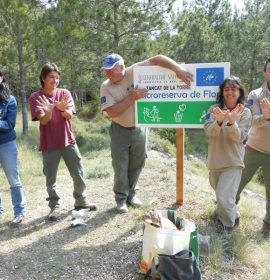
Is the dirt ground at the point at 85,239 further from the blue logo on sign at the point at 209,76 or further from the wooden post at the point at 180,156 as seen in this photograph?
the blue logo on sign at the point at 209,76

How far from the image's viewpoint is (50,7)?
38.3 ft

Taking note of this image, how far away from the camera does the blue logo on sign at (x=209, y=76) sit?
4066 mm

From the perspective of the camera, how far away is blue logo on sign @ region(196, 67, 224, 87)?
4.07 metres

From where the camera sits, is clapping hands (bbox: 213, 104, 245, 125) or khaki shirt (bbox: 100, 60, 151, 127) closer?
clapping hands (bbox: 213, 104, 245, 125)

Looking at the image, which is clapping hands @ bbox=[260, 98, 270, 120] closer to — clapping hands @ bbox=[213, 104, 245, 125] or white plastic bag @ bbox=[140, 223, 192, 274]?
clapping hands @ bbox=[213, 104, 245, 125]

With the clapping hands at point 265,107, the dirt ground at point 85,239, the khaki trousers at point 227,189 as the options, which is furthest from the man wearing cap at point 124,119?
the khaki trousers at point 227,189

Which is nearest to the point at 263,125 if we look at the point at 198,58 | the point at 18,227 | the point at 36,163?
the point at 18,227

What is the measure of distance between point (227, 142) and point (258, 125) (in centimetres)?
36

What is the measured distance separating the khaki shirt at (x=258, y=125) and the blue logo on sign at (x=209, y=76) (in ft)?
1.22

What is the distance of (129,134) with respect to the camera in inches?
178

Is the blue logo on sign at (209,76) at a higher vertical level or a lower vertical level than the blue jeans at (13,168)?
higher

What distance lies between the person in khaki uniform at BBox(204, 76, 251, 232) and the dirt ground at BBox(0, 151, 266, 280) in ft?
1.87

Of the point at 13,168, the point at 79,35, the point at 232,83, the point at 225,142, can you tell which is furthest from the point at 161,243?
the point at 79,35

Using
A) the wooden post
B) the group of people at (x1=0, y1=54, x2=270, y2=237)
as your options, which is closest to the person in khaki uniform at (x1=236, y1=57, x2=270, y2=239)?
the group of people at (x1=0, y1=54, x2=270, y2=237)
